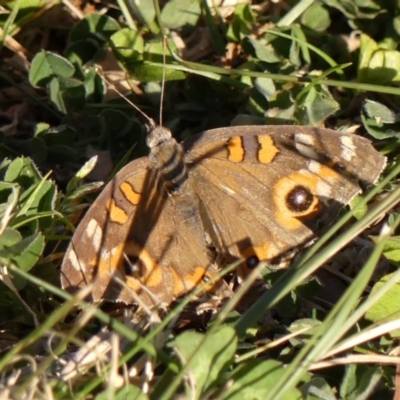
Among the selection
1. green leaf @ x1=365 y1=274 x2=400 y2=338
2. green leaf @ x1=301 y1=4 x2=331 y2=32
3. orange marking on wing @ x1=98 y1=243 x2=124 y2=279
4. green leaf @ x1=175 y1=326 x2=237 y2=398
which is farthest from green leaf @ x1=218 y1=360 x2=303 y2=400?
green leaf @ x1=301 y1=4 x2=331 y2=32

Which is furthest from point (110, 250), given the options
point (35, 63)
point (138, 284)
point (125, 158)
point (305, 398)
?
point (35, 63)

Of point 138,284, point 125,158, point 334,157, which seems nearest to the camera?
point 138,284

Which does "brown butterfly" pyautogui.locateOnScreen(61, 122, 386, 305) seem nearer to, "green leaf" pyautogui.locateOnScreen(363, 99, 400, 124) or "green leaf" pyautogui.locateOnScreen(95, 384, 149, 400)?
"green leaf" pyautogui.locateOnScreen(363, 99, 400, 124)

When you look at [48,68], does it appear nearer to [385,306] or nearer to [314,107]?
[314,107]

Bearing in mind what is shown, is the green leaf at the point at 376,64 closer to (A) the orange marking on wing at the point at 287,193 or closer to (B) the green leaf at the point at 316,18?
(B) the green leaf at the point at 316,18

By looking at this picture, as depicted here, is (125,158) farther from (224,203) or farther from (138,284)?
(138,284)
